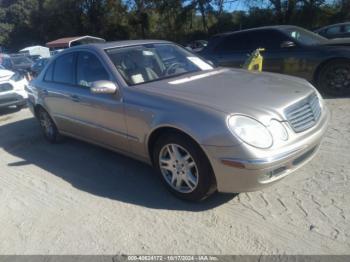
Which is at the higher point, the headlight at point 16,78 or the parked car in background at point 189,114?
the parked car in background at point 189,114

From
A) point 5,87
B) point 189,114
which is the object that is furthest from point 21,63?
point 189,114

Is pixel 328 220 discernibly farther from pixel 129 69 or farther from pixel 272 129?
pixel 129 69

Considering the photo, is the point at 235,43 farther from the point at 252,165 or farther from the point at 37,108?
the point at 252,165

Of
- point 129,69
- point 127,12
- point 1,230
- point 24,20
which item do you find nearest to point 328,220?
point 129,69

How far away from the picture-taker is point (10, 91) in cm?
916

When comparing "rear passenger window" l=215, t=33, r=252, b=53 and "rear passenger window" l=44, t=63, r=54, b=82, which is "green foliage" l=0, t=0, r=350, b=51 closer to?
"rear passenger window" l=215, t=33, r=252, b=53

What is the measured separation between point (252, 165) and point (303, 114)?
2.82 ft

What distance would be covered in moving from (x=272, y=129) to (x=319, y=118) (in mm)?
862

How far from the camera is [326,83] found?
7246mm

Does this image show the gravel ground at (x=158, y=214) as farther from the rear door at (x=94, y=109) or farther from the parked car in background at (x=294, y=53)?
the parked car in background at (x=294, y=53)

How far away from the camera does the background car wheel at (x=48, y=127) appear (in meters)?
5.97

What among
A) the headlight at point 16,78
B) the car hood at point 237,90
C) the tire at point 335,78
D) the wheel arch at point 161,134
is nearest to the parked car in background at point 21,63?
the headlight at point 16,78

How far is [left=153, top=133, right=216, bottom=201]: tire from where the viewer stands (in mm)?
3389

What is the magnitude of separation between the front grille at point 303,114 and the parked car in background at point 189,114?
13 millimetres
